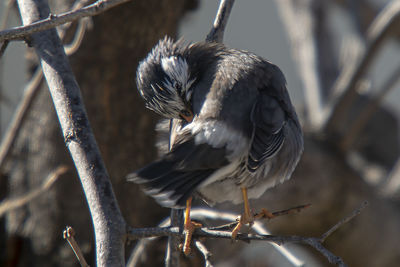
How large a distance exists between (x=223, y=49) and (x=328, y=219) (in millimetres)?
2090

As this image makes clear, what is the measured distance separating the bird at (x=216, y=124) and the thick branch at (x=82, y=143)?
0.13 metres

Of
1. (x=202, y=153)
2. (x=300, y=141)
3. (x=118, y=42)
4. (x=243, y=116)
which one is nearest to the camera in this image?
(x=202, y=153)

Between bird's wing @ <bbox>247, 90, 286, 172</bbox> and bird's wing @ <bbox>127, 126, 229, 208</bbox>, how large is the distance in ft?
0.53

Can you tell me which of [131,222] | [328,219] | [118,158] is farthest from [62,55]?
[328,219]

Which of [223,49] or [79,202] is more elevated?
[223,49]

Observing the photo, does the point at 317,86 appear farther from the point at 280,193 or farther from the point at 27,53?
the point at 27,53

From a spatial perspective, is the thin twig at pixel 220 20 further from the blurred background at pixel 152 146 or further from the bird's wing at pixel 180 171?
the bird's wing at pixel 180 171

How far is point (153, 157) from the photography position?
11.5 ft

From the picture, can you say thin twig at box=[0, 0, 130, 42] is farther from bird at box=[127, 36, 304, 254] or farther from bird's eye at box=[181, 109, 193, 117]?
bird's eye at box=[181, 109, 193, 117]

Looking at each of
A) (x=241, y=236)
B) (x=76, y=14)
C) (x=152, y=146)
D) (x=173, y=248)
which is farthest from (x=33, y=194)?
(x=76, y=14)

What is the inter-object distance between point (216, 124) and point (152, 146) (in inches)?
56.3

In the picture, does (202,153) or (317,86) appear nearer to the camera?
(202,153)

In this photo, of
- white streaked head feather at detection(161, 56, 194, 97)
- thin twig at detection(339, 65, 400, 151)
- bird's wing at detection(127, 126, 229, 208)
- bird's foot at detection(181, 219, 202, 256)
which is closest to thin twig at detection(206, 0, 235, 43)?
white streaked head feather at detection(161, 56, 194, 97)

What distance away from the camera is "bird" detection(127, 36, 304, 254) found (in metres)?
1.96
